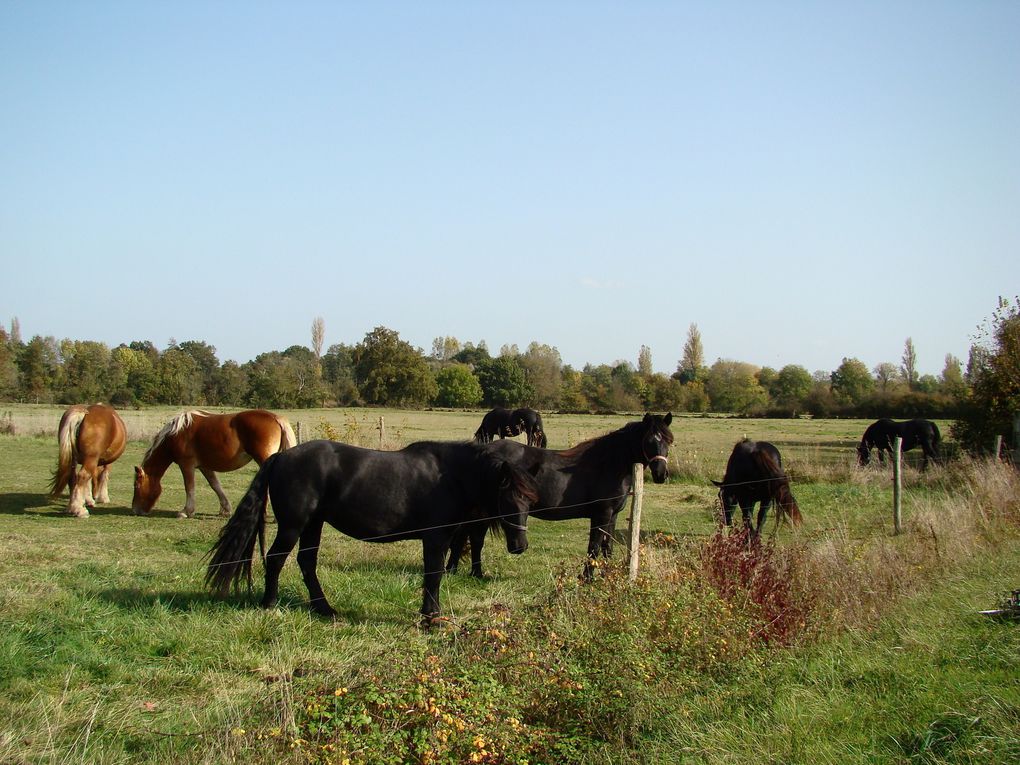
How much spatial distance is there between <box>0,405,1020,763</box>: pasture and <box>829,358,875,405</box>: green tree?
6148cm

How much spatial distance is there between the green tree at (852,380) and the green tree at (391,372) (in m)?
32.8

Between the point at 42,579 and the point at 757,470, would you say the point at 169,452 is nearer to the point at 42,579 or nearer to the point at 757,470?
the point at 42,579

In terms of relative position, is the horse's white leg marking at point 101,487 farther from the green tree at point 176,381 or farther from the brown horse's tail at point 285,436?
the green tree at point 176,381

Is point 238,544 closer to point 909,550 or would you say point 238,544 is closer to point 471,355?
point 909,550

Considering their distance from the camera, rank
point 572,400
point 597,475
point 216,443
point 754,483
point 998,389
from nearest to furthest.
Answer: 1. point 597,475
2. point 754,483
3. point 216,443
4. point 998,389
5. point 572,400

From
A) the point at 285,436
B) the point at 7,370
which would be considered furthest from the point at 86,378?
the point at 285,436

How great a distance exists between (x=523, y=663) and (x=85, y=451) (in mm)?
10789

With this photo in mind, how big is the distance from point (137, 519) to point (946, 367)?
87.8 metres

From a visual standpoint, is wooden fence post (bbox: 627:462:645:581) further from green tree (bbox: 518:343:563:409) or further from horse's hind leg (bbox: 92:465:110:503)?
green tree (bbox: 518:343:563:409)

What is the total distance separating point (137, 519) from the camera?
12734 mm

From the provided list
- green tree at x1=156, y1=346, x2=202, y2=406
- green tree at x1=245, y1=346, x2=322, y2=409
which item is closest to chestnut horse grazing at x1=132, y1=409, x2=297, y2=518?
green tree at x1=245, y1=346, x2=322, y2=409

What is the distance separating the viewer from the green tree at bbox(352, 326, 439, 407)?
62.6 meters

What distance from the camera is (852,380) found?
7075 cm

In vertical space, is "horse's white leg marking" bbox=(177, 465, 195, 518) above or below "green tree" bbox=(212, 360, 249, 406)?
below
